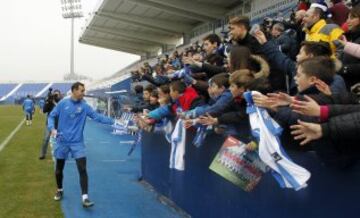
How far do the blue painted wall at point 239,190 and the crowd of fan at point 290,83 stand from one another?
176 millimetres

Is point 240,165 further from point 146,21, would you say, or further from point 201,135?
point 146,21

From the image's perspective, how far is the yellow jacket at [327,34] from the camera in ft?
15.7

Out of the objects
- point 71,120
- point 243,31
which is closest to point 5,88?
point 71,120

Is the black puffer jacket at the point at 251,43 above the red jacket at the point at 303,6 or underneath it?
underneath

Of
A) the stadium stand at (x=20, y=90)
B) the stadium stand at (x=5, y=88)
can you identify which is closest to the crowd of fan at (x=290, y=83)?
the stadium stand at (x=20, y=90)

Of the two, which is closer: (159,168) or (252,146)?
(252,146)

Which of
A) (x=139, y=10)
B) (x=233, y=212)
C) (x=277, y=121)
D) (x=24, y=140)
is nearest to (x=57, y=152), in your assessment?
(x=233, y=212)

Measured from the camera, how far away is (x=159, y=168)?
9281mm

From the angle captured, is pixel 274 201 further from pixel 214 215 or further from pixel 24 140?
pixel 24 140

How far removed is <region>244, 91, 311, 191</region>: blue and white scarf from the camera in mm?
3887

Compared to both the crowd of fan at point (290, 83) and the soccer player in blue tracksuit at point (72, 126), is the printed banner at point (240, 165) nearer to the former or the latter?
the crowd of fan at point (290, 83)

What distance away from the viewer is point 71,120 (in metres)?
8.48

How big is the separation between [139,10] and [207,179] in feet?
88.6

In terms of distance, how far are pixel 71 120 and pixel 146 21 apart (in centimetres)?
2720
